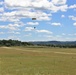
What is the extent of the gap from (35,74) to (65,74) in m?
3.24

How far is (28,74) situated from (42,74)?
1.37 meters

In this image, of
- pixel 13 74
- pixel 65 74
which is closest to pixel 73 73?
pixel 65 74

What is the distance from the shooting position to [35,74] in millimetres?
29156

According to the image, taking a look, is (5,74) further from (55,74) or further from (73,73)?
(73,73)

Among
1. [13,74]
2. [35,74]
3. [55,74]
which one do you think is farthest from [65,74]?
[13,74]

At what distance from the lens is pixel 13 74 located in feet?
98.9

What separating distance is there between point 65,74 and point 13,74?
5140 millimetres

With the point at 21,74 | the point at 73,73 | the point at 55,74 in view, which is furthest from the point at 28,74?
the point at 73,73

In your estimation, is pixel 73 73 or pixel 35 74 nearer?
pixel 35 74

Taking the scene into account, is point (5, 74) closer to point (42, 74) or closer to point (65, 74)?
point (42, 74)

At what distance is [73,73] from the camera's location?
103 feet

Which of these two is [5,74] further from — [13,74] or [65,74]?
[65,74]

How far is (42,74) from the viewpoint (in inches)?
1164

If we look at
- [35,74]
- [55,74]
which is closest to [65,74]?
[55,74]
